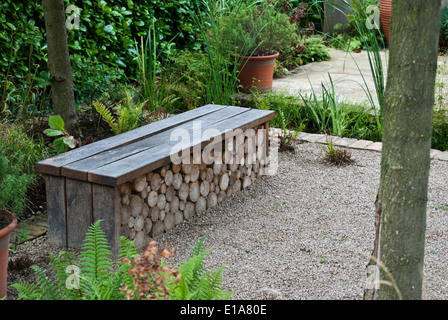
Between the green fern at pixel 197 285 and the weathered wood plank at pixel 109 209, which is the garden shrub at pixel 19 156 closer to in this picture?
the weathered wood plank at pixel 109 209

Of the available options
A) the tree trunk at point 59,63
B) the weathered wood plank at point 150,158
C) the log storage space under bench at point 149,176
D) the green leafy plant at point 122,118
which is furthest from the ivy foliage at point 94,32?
the weathered wood plank at point 150,158

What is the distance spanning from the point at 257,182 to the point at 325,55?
470 centimetres

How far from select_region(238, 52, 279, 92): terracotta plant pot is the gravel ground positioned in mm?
1936

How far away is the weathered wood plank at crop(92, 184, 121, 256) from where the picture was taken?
292 cm

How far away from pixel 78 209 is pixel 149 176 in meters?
0.43

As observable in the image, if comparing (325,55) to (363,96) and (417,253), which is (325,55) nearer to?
(363,96)

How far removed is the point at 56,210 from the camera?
3102 millimetres

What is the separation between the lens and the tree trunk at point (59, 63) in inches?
155

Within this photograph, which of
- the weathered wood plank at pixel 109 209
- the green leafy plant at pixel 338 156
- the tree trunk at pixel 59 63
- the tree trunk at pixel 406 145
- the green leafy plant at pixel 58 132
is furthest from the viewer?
the green leafy plant at pixel 338 156

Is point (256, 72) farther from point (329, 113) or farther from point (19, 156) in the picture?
point (19, 156)

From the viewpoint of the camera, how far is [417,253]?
1944 millimetres

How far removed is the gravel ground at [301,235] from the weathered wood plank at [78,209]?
21 cm

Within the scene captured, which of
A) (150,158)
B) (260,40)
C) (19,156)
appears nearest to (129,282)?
(150,158)

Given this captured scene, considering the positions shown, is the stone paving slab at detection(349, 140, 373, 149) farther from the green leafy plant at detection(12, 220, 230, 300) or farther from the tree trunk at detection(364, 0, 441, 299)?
the tree trunk at detection(364, 0, 441, 299)
